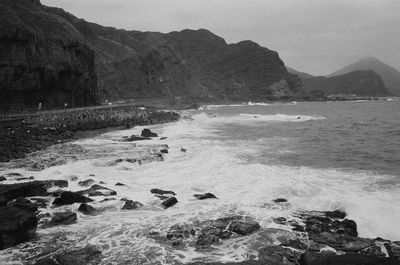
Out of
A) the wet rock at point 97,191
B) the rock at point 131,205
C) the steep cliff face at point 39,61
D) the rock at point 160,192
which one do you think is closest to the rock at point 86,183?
the wet rock at point 97,191

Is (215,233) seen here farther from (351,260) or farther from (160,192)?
(160,192)

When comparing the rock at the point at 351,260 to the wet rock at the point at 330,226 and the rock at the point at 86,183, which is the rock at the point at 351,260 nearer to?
the wet rock at the point at 330,226

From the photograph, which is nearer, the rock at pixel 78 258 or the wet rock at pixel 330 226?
the rock at pixel 78 258

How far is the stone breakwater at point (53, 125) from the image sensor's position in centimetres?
2719

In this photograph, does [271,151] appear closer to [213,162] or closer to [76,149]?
[213,162]

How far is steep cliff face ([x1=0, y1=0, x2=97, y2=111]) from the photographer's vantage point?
130ft

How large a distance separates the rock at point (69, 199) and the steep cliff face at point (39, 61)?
1126 inches

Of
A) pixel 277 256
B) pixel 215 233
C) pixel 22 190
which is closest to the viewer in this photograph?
pixel 277 256

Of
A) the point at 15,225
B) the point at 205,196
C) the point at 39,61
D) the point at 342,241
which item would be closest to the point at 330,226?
the point at 342,241

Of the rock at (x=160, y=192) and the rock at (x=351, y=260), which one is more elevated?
the rock at (x=351, y=260)

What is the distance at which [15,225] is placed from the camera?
11016 millimetres

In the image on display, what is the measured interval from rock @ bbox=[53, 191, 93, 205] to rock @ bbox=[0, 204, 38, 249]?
2668 millimetres

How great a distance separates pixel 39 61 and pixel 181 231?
37369 mm

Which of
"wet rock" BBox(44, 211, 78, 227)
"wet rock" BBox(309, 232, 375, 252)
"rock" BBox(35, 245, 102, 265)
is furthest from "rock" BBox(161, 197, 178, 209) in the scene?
"wet rock" BBox(309, 232, 375, 252)
